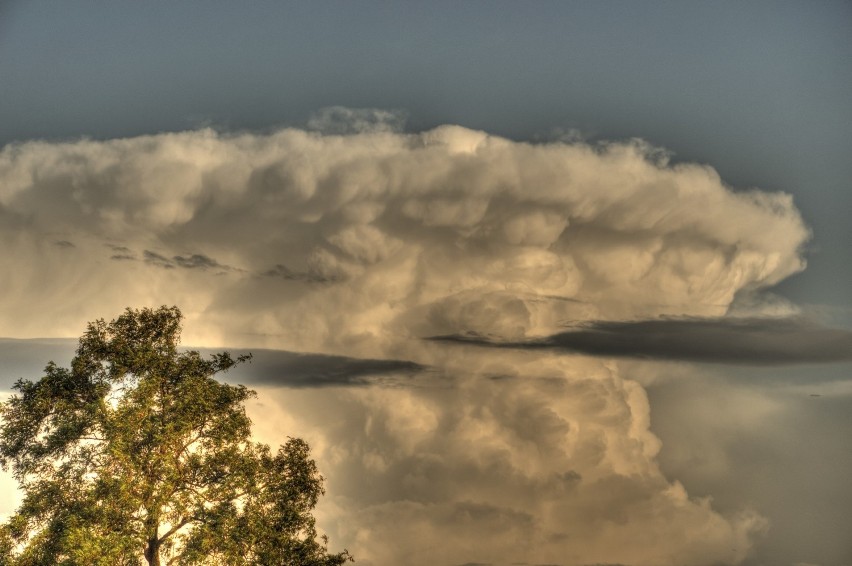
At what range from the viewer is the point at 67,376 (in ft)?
195

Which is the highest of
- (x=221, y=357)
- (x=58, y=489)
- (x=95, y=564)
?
(x=221, y=357)

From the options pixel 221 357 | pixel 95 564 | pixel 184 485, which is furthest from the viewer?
pixel 221 357

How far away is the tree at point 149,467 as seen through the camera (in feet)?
184

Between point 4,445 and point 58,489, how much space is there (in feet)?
13.4

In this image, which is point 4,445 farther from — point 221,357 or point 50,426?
point 221,357

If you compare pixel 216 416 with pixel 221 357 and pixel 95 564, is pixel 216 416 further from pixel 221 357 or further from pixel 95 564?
pixel 95 564

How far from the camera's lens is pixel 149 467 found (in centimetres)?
5691

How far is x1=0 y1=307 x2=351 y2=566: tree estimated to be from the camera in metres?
56.1

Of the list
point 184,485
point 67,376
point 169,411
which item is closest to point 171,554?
point 184,485

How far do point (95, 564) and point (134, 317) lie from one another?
13962 mm

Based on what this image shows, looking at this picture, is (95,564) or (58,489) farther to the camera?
(58,489)

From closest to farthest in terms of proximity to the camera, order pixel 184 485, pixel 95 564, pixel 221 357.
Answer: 1. pixel 95 564
2. pixel 184 485
3. pixel 221 357

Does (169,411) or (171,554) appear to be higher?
(169,411)

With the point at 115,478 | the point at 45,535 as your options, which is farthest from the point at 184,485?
the point at 45,535
